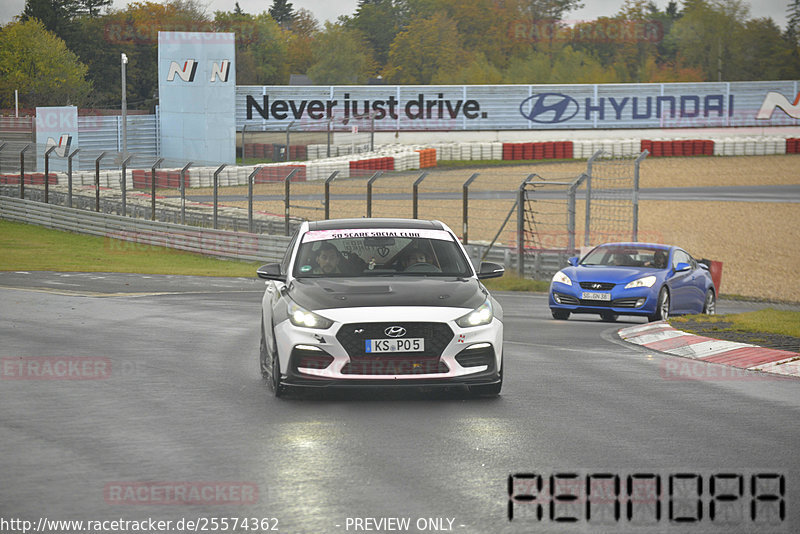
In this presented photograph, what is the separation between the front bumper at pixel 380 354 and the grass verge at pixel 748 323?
256 inches

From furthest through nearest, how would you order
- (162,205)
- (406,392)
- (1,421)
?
(162,205) < (406,392) < (1,421)

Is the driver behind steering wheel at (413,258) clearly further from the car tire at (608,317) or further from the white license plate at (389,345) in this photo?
the car tire at (608,317)

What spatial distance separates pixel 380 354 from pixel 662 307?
9876 mm

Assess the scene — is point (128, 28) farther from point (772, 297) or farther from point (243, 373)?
point (243, 373)

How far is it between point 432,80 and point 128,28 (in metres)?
36.6

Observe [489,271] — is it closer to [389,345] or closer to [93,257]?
[389,345]

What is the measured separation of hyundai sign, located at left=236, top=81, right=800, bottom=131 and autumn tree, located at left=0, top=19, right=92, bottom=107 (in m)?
31.0

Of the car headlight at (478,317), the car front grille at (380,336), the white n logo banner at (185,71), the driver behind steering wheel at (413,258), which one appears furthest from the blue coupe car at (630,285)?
the white n logo banner at (185,71)

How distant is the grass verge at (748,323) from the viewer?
15.0 metres

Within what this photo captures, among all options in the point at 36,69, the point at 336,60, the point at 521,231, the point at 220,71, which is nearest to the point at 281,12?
the point at 336,60

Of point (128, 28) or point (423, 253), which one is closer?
point (423, 253)

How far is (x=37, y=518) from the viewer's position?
5848 millimetres

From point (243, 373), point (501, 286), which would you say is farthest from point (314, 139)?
point (243, 373)

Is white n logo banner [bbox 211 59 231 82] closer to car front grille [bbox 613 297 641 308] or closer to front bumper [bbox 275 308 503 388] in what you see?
car front grille [bbox 613 297 641 308]
